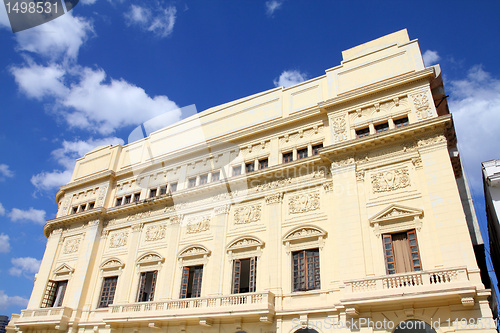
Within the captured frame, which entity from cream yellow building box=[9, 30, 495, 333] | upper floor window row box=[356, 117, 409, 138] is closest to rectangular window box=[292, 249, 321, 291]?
cream yellow building box=[9, 30, 495, 333]

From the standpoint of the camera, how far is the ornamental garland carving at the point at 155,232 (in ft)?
84.2

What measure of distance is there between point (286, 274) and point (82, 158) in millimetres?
24004

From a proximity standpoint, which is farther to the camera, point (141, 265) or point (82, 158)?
point (82, 158)

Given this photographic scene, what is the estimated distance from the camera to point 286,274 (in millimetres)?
19656

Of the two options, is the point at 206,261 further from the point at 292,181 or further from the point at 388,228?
the point at 388,228

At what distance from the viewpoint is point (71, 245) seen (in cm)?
2934

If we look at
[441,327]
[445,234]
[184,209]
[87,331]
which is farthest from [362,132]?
[87,331]

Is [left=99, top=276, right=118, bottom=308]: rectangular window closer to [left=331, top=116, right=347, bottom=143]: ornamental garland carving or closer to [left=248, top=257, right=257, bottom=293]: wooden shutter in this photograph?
[left=248, top=257, right=257, bottom=293]: wooden shutter

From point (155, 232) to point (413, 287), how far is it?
678 inches

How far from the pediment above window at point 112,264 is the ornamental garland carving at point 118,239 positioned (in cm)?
111

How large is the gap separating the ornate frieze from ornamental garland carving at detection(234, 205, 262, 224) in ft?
2.36

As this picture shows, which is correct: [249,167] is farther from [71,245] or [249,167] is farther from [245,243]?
[71,245]

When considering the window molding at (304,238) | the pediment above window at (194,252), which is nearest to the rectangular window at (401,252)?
the window molding at (304,238)

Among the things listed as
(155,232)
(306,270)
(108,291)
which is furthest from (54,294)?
(306,270)
